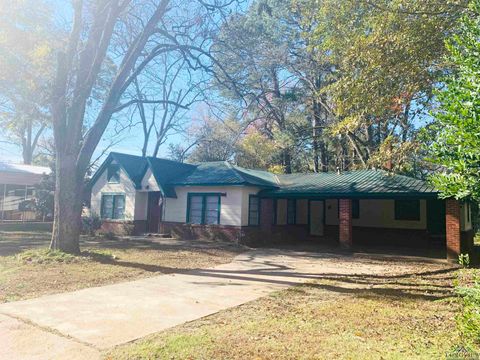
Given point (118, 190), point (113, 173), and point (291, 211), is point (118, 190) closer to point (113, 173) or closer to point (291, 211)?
point (113, 173)

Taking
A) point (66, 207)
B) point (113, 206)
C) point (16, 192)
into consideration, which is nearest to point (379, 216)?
point (66, 207)

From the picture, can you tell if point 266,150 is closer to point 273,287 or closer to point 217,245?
point 217,245

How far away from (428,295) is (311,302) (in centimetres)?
268

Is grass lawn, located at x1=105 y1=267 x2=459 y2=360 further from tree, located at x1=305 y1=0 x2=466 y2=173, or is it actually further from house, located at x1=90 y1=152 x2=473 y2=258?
house, located at x1=90 y1=152 x2=473 y2=258

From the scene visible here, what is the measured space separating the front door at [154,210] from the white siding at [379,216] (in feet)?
31.7

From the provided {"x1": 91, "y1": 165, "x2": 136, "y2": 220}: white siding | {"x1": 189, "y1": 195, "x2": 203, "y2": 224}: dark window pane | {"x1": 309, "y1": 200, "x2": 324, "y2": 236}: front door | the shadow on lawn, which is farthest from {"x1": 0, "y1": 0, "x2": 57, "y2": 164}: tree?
{"x1": 309, "y1": 200, "x2": 324, "y2": 236}: front door

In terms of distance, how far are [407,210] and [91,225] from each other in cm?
1730

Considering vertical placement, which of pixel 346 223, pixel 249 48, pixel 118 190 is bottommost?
pixel 346 223

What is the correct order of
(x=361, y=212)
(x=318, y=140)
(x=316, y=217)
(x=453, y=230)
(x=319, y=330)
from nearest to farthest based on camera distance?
(x=319, y=330) → (x=453, y=230) → (x=361, y=212) → (x=316, y=217) → (x=318, y=140)

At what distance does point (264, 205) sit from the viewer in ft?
63.0

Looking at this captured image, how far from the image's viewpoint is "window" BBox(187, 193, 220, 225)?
19.0 meters

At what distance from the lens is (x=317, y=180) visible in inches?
784

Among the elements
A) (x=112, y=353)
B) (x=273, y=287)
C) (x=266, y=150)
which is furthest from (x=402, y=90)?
(x=266, y=150)

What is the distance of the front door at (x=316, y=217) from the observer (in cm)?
2088
